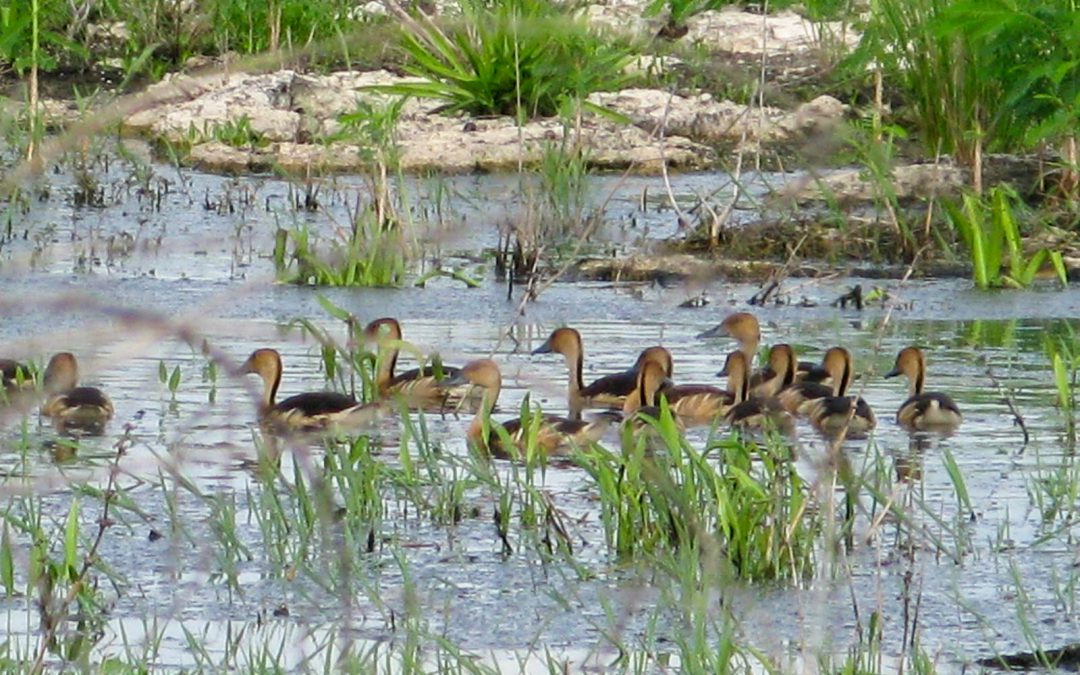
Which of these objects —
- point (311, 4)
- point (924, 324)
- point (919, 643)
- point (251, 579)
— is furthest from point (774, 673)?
point (311, 4)

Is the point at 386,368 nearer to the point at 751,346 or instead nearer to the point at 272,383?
the point at 272,383

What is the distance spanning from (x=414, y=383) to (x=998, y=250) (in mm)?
3412

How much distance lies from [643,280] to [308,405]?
345cm

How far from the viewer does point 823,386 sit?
8422 millimetres

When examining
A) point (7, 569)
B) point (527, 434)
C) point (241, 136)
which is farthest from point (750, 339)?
point (241, 136)

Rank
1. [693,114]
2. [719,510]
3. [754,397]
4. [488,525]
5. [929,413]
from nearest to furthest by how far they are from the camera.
Result: [719,510] < [488,525] < [929,413] < [754,397] < [693,114]

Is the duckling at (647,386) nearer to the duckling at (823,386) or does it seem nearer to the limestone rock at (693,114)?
the duckling at (823,386)

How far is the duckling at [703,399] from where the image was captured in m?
7.88

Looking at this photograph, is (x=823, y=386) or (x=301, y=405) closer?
(x=301, y=405)

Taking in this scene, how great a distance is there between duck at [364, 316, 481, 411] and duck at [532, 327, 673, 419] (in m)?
0.39

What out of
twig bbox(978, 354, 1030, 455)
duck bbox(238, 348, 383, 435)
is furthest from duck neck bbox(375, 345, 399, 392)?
twig bbox(978, 354, 1030, 455)

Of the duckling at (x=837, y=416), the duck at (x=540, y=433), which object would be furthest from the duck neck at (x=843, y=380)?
the duck at (x=540, y=433)

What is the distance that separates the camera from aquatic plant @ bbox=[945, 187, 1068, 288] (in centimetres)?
1042

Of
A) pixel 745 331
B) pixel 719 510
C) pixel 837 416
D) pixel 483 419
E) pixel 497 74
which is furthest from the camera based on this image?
pixel 497 74
